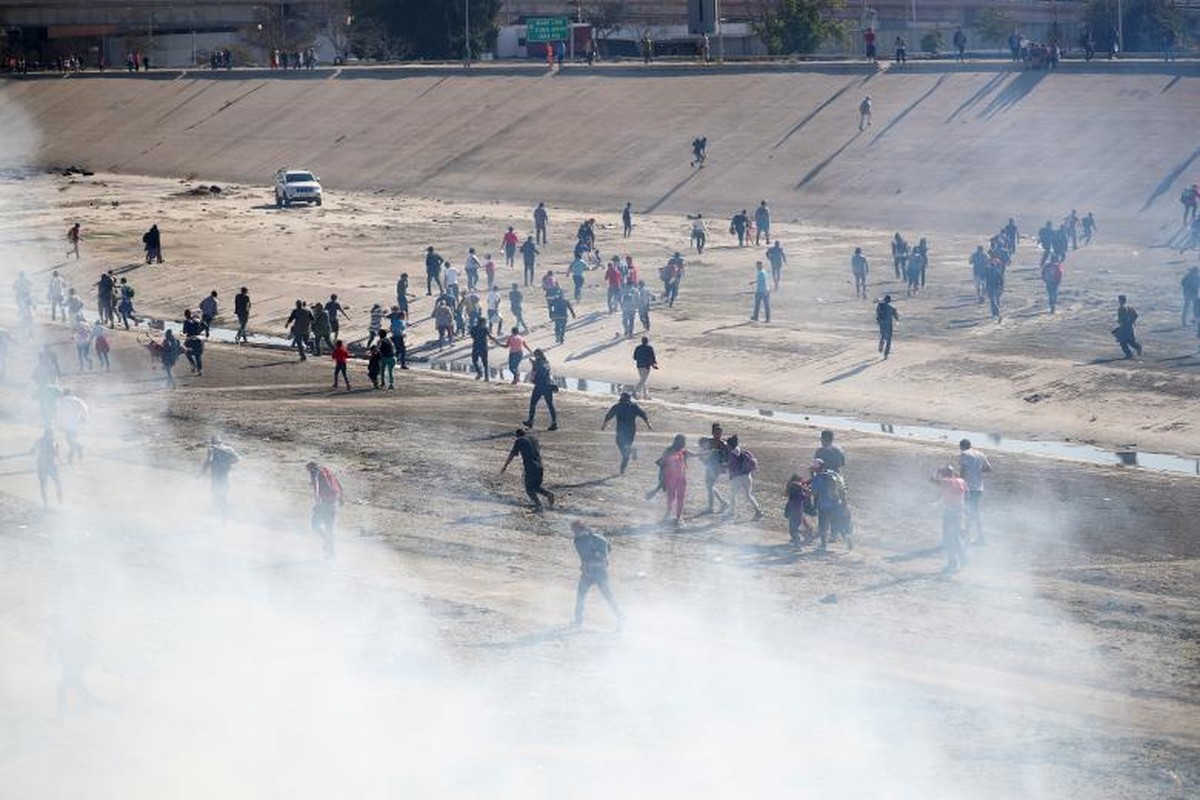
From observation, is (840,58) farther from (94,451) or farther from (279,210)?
(94,451)

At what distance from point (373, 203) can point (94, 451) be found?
1492 inches

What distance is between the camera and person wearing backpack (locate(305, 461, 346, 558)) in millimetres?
23297

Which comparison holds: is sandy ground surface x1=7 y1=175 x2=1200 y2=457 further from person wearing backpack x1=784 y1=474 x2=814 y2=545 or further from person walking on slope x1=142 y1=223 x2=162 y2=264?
person wearing backpack x1=784 y1=474 x2=814 y2=545

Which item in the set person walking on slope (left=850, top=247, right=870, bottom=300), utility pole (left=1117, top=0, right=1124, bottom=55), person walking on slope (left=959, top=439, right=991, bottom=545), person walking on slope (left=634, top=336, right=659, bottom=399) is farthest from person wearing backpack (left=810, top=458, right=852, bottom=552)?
utility pole (left=1117, top=0, right=1124, bottom=55)

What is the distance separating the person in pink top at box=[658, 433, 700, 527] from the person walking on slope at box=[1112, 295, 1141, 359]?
43.5ft

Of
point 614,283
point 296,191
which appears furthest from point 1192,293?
point 296,191

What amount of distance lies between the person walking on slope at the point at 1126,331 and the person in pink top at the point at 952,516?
535 inches

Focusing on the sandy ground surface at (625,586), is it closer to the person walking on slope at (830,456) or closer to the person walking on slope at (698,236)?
the person walking on slope at (830,456)

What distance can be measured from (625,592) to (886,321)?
51.7 ft

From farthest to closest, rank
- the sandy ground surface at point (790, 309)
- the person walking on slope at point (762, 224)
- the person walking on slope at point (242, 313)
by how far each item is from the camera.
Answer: the person walking on slope at point (762, 224)
the person walking on slope at point (242, 313)
the sandy ground surface at point (790, 309)

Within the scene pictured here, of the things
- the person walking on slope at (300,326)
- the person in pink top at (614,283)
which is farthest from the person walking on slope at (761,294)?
the person walking on slope at (300,326)

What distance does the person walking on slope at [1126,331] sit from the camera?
35.2 metres

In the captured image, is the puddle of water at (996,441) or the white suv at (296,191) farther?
the white suv at (296,191)

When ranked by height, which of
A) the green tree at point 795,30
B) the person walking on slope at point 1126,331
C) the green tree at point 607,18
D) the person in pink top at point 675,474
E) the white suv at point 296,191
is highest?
the green tree at point 607,18
